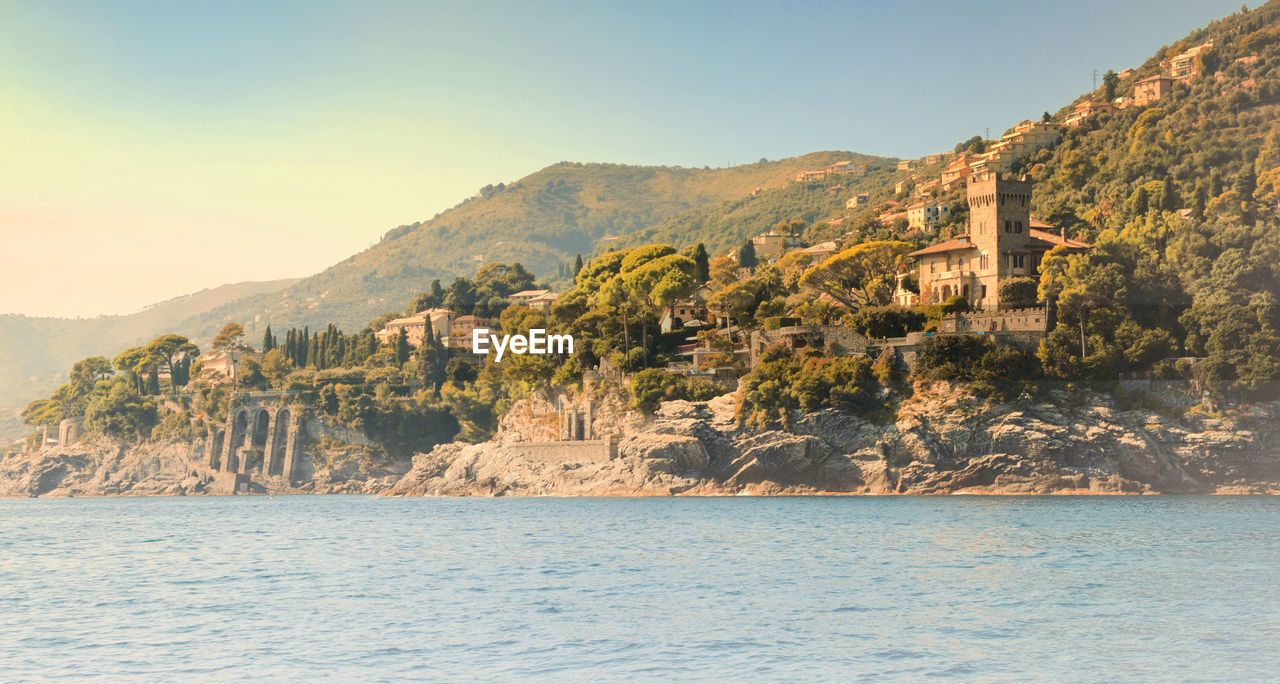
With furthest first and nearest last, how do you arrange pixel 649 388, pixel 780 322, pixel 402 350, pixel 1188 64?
1. pixel 1188 64
2. pixel 402 350
3. pixel 649 388
4. pixel 780 322

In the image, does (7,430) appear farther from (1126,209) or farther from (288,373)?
(1126,209)

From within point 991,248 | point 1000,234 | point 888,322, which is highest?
point 1000,234

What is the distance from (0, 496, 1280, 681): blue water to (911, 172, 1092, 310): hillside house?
72.9ft

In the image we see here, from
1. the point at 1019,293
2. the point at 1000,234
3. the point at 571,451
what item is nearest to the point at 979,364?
the point at 1019,293

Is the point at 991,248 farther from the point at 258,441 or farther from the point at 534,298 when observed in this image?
the point at 258,441

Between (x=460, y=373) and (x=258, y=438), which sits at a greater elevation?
(x=460, y=373)

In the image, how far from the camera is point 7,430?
192375mm

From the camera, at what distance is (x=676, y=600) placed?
77.7 ft

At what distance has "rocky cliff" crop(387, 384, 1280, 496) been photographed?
56094mm

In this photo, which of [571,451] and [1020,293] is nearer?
[1020,293]

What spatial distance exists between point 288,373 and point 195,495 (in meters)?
15.5

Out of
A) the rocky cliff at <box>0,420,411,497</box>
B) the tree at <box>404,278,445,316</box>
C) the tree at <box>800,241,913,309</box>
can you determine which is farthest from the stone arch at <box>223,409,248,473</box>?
the tree at <box>800,241,913,309</box>

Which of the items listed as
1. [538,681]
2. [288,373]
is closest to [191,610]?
[538,681]

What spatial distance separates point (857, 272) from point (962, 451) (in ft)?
59.9
